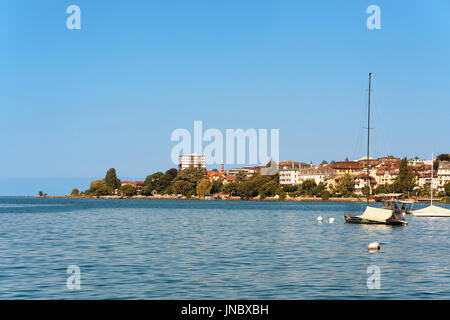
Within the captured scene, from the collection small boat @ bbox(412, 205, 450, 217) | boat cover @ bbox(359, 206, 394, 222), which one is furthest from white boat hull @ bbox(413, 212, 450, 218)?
boat cover @ bbox(359, 206, 394, 222)

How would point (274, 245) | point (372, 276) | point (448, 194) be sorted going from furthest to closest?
point (448, 194), point (274, 245), point (372, 276)

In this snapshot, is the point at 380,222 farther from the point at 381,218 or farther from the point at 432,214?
the point at 432,214

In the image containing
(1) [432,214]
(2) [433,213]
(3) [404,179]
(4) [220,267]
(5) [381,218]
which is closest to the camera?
(4) [220,267]

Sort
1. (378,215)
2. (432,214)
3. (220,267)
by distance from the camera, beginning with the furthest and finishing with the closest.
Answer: (432,214), (378,215), (220,267)

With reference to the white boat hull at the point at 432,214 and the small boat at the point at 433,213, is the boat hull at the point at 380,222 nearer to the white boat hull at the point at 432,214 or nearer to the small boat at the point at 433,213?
the white boat hull at the point at 432,214

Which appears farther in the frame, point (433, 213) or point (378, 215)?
point (433, 213)

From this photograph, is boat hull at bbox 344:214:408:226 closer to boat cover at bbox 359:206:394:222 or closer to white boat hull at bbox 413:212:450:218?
boat cover at bbox 359:206:394:222

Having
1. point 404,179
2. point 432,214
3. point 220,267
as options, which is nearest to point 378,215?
point 432,214

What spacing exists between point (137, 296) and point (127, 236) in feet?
94.5

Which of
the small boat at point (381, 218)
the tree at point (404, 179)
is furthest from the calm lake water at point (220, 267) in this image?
the tree at point (404, 179)

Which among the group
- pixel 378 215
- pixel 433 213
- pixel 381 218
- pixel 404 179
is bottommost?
pixel 433 213

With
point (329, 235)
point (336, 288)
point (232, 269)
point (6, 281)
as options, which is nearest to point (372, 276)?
point (336, 288)
